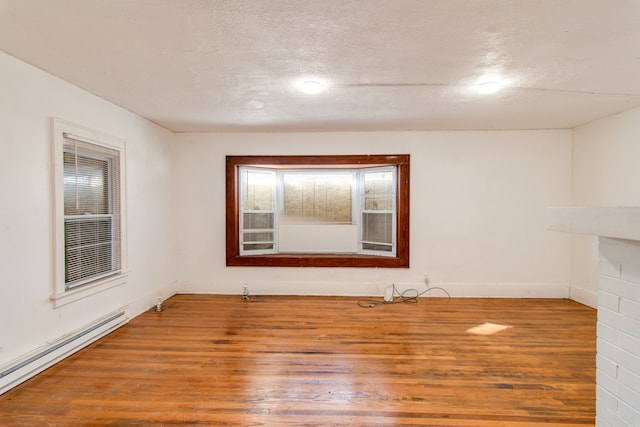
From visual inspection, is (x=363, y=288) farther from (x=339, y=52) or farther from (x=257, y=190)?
(x=339, y=52)

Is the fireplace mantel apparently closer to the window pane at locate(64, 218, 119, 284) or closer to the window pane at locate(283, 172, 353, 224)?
the window pane at locate(64, 218, 119, 284)

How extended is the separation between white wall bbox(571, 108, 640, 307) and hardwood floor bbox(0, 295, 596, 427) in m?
0.70

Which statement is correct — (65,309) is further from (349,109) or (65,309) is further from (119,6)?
(349,109)

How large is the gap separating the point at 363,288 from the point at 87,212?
133 inches

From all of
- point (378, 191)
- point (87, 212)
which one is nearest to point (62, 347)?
point (87, 212)

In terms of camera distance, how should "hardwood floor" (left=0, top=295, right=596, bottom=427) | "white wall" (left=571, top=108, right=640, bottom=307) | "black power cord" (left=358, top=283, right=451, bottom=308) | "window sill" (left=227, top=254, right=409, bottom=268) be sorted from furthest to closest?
1. "window sill" (left=227, top=254, right=409, bottom=268)
2. "black power cord" (left=358, top=283, right=451, bottom=308)
3. "white wall" (left=571, top=108, right=640, bottom=307)
4. "hardwood floor" (left=0, top=295, right=596, bottom=427)

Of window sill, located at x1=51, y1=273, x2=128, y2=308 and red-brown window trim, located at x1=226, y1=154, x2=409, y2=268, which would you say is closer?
window sill, located at x1=51, y1=273, x2=128, y2=308

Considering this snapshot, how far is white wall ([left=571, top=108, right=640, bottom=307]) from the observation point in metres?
3.49

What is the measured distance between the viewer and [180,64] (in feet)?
7.84

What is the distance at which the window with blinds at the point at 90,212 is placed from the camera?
9.14 ft

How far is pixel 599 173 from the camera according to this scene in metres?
3.92

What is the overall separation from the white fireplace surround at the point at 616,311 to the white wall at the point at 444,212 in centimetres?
319

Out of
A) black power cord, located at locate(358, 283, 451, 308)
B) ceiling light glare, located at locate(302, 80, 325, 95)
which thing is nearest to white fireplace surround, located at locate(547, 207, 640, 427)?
ceiling light glare, located at locate(302, 80, 325, 95)

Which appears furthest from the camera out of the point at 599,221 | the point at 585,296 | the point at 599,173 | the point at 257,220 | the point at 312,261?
the point at 257,220
